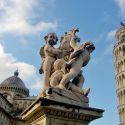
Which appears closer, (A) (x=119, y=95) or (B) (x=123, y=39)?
(A) (x=119, y=95)

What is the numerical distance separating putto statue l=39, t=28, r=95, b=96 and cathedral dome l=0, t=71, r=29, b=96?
6842 cm

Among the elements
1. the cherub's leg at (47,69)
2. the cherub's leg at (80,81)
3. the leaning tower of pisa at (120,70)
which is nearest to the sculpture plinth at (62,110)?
the cherub's leg at (80,81)

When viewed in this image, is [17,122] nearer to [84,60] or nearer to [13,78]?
[13,78]

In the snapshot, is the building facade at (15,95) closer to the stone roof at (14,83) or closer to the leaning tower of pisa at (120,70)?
the stone roof at (14,83)

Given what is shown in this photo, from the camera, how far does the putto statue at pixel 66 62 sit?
5.56 m

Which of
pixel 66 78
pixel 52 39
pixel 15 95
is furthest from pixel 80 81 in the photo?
pixel 15 95

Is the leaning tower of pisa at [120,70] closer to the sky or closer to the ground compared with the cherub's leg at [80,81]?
closer to the sky

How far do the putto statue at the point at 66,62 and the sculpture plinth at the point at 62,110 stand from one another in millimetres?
236

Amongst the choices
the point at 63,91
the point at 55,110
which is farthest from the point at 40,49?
the point at 55,110

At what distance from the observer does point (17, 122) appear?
59.0 m

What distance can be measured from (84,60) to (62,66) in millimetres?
459

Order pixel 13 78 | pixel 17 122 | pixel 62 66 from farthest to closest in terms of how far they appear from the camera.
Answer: pixel 13 78
pixel 17 122
pixel 62 66

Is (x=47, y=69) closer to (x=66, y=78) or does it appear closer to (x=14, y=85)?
(x=66, y=78)

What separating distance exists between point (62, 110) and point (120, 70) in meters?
59.9
